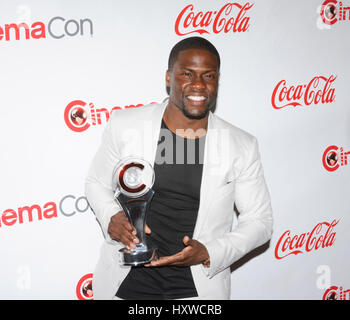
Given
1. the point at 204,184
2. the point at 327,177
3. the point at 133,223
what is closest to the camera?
the point at 133,223

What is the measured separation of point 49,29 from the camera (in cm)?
202

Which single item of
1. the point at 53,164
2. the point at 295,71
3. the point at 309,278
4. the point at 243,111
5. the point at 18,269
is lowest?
the point at 309,278

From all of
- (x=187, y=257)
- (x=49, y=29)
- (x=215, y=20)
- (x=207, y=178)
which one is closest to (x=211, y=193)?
(x=207, y=178)

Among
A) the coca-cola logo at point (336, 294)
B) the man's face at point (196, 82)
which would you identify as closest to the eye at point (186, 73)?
the man's face at point (196, 82)

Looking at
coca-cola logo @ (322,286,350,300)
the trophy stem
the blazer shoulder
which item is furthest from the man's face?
coca-cola logo @ (322,286,350,300)

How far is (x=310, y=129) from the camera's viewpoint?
2385 mm

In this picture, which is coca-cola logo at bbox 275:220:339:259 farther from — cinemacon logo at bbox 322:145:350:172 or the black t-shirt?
the black t-shirt

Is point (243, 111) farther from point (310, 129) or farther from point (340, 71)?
point (340, 71)

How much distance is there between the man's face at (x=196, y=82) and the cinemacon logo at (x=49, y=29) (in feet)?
2.15

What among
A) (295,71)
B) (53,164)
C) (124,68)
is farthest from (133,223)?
(295,71)

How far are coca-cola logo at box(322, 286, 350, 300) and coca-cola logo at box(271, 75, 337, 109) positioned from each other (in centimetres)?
115

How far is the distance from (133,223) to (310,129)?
139 centimetres

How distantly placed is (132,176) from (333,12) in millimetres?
1684

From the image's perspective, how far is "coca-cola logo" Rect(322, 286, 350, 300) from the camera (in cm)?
252
